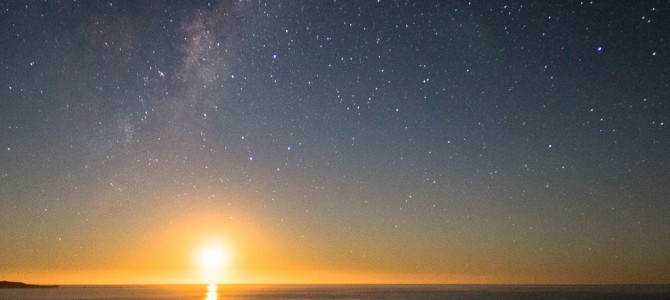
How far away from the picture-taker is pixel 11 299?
7238cm

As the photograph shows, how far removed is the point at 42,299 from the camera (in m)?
74.6

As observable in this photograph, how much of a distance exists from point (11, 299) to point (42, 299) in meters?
3.80
